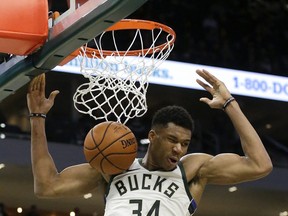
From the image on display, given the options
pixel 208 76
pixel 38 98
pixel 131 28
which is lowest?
pixel 208 76

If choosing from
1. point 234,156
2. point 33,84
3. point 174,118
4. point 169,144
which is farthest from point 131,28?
point 234,156

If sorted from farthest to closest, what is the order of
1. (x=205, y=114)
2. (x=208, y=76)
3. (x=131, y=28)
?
(x=205, y=114)
(x=131, y=28)
(x=208, y=76)

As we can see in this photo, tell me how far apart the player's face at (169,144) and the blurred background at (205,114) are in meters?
7.47

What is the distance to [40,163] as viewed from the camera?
13.1ft

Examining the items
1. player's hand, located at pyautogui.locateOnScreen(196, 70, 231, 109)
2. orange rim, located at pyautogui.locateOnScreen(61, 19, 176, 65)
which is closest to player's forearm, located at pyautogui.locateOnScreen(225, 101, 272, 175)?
player's hand, located at pyautogui.locateOnScreen(196, 70, 231, 109)

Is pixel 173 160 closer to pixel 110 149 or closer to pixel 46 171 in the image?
pixel 110 149

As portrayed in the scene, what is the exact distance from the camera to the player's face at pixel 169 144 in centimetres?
381

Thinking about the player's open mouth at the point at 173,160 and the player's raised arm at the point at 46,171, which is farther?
the player's raised arm at the point at 46,171

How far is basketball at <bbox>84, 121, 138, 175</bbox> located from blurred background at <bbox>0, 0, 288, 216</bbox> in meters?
7.43

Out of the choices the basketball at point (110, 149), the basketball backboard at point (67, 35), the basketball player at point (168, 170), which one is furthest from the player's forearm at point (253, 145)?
the basketball backboard at point (67, 35)

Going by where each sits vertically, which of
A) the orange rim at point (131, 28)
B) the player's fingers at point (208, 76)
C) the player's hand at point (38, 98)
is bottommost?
the player's fingers at point (208, 76)

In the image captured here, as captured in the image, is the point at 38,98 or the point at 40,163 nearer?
the point at 40,163

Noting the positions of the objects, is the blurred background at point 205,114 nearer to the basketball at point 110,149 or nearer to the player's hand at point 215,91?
the basketball at point 110,149

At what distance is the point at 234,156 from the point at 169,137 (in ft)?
1.13
